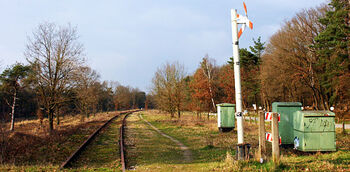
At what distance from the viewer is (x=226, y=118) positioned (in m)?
16.8

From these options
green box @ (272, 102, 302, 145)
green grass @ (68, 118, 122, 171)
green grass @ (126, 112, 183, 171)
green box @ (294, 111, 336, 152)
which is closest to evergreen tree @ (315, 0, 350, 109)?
green box @ (272, 102, 302, 145)

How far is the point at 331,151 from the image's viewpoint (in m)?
8.55

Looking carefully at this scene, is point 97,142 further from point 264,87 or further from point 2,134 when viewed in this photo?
point 264,87

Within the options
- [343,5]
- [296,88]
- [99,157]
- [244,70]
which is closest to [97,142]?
[99,157]

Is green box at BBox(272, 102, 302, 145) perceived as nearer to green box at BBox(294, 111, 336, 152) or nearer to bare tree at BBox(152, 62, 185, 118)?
green box at BBox(294, 111, 336, 152)

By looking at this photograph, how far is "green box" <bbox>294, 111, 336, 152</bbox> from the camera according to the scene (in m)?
8.47

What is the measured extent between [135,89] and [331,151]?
337 ft

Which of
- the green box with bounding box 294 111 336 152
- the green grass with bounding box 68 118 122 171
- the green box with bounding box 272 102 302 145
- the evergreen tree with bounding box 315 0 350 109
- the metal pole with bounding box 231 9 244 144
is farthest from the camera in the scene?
the evergreen tree with bounding box 315 0 350 109

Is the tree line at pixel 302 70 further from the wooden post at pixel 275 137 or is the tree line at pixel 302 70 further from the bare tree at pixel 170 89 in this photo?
the wooden post at pixel 275 137

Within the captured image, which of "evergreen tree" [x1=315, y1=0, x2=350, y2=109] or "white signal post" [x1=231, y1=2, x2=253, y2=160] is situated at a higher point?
"evergreen tree" [x1=315, y1=0, x2=350, y2=109]

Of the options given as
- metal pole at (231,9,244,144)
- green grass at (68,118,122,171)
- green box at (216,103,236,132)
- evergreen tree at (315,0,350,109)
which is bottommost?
green grass at (68,118,122,171)

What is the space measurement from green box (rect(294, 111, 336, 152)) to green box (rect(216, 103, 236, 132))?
8.04 meters

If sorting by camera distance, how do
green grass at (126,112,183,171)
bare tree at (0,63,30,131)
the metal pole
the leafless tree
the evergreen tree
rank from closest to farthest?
1. the metal pole
2. green grass at (126,112,183,171)
3. the evergreen tree
4. bare tree at (0,63,30,131)
5. the leafless tree

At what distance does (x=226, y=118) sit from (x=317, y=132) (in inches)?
331
